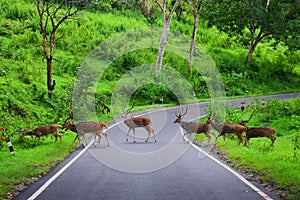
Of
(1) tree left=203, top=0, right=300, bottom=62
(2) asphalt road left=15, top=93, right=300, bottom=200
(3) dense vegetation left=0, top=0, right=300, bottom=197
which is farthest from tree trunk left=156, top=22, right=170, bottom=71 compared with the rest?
(2) asphalt road left=15, top=93, right=300, bottom=200

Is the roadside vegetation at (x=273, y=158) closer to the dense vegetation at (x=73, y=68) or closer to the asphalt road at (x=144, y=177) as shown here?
the asphalt road at (x=144, y=177)

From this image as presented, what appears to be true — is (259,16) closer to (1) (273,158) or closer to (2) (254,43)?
(2) (254,43)

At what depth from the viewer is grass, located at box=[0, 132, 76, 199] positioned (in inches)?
368

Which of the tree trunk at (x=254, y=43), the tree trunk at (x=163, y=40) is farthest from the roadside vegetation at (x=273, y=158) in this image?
the tree trunk at (x=254, y=43)

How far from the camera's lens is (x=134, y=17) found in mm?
51312

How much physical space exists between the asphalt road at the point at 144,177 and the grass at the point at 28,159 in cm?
35

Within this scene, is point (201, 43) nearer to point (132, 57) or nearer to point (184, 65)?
point (184, 65)

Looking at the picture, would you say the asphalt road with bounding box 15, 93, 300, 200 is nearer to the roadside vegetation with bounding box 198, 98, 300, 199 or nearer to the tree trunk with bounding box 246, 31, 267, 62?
the roadside vegetation with bounding box 198, 98, 300, 199

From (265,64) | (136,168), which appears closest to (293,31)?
(265,64)

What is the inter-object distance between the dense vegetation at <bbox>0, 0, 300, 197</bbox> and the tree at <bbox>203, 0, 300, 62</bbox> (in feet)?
9.62

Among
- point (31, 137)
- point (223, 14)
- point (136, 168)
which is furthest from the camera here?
point (223, 14)

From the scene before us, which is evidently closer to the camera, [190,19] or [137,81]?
[137,81]

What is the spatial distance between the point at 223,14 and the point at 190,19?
12.5 metres

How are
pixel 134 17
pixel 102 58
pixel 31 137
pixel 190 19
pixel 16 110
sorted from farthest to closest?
1. pixel 190 19
2. pixel 134 17
3. pixel 102 58
4. pixel 16 110
5. pixel 31 137
